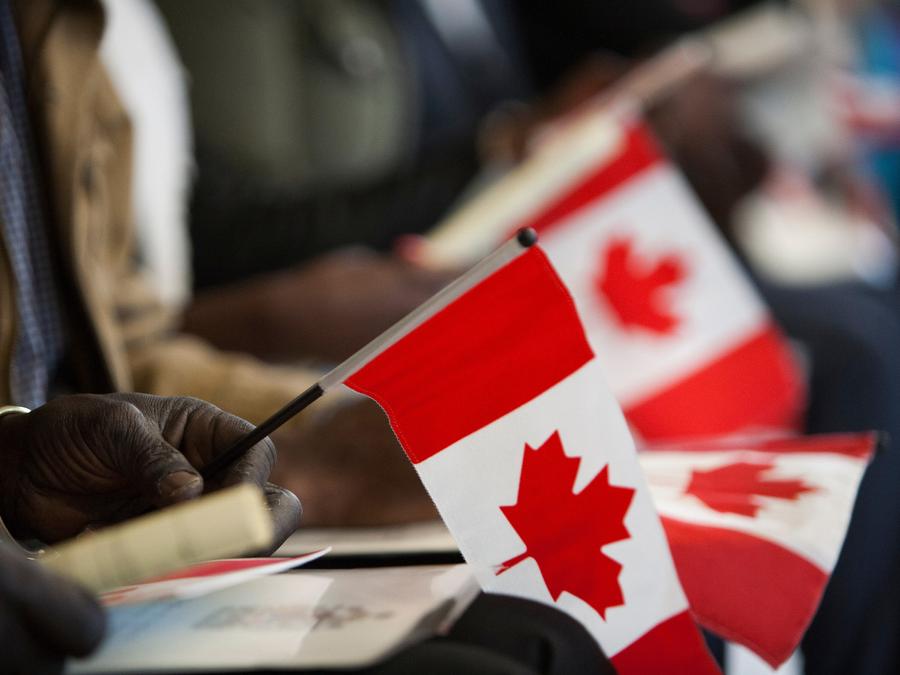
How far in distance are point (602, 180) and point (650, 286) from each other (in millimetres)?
130

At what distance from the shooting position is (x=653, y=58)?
1514 millimetres

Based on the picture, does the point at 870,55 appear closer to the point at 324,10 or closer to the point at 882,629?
the point at 324,10

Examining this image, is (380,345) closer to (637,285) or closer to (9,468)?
(9,468)

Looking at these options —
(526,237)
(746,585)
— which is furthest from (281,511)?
(746,585)

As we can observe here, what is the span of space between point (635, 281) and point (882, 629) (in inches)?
16.4

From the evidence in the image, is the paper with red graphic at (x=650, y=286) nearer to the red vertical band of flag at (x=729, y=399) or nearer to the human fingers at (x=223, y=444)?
the red vertical band of flag at (x=729, y=399)

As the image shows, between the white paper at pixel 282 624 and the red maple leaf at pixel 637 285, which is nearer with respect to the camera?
the white paper at pixel 282 624

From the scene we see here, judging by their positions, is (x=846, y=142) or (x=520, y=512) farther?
(x=846, y=142)

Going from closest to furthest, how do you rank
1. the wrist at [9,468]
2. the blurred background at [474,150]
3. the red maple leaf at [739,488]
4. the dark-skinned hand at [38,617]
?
the dark-skinned hand at [38,617] → the wrist at [9,468] → the red maple leaf at [739,488] → the blurred background at [474,150]

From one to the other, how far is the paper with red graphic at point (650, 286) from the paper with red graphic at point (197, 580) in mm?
664

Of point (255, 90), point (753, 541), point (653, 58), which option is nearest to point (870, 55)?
point (653, 58)

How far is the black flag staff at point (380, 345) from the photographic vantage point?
16.9 inches

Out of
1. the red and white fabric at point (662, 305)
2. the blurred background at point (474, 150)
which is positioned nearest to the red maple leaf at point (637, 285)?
the red and white fabric at point (662, 305)

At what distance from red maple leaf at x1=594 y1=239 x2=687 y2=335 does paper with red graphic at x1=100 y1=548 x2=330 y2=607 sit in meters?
0.71
